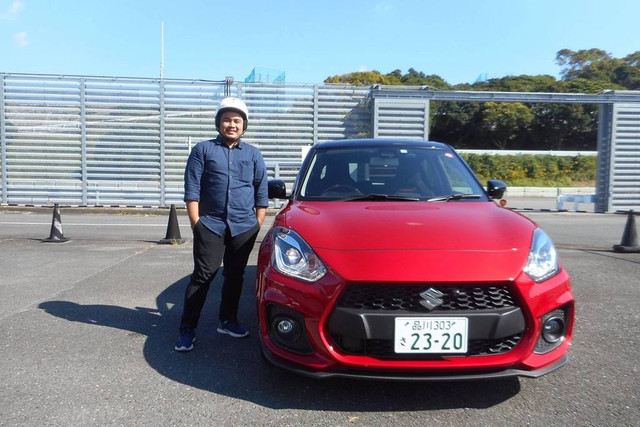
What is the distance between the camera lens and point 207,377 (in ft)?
10.5

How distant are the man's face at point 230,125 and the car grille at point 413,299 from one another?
5.62 ft

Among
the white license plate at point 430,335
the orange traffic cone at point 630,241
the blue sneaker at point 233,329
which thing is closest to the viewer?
the white license plate at point 430,335

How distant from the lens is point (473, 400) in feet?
9.49

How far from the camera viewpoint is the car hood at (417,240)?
263cm

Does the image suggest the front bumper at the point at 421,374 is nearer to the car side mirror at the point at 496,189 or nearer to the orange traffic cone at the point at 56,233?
the car side mirror at the point at 496,189

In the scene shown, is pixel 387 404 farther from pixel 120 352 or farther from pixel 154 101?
pixel 154 101

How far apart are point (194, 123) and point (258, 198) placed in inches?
488

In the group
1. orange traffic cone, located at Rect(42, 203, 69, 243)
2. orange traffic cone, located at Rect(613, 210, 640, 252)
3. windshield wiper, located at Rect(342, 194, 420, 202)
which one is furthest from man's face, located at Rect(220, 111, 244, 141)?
orange traffic cone, located at Rect(613, 210, 640, 252)

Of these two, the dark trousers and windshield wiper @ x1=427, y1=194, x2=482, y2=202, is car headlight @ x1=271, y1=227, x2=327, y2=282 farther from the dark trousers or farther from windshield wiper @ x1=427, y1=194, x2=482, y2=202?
windshield wiper @ x1=427, y1=194, x2=482, y2=202

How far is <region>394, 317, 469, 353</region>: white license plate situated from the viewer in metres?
2.55

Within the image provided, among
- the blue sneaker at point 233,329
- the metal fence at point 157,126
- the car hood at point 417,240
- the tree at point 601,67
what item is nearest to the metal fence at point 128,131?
the metal fence at point 157,126

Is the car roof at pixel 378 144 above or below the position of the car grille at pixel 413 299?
above

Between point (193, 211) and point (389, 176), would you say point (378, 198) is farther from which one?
point (193, 211)

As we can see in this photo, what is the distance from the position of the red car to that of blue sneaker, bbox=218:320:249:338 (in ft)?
3.41
